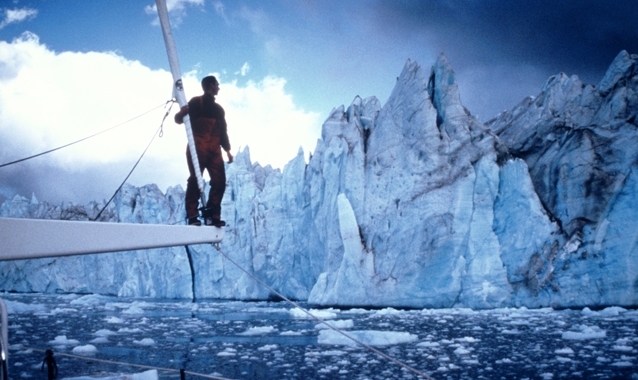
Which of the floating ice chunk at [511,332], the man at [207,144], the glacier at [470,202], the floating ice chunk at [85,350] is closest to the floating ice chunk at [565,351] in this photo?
the floating ice chunk at [511,332]

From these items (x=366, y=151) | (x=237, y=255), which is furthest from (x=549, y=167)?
(x=237, y=255)

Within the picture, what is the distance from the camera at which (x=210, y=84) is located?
2.67 metres

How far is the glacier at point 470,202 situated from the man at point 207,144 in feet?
31.2

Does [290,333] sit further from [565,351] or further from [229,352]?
[565,351]

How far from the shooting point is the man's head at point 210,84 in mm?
2666

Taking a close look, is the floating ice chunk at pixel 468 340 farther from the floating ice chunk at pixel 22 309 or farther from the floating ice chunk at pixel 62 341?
the floating ice chunk at pixel 22 309

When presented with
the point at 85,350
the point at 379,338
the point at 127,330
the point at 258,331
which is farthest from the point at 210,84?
the point at 127,330

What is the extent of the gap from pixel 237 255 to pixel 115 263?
10.4 metres

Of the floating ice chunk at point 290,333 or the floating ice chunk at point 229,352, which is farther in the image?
the floating ice chunk at point 290,333

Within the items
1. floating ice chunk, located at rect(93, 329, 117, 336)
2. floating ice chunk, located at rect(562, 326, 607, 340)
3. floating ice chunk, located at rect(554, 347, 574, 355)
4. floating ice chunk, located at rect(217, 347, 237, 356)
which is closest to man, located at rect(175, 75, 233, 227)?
floating ice chunk, located at rect(217, 347, 237, 356)

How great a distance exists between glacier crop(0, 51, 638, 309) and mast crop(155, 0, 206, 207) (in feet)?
31.8

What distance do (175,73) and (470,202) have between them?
43.6ft

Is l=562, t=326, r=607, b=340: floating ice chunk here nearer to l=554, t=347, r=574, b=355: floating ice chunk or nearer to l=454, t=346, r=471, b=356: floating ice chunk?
l=554, t=347, r=574, b=355: floating ice chunk

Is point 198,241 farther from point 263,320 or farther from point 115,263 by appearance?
point 115,263
